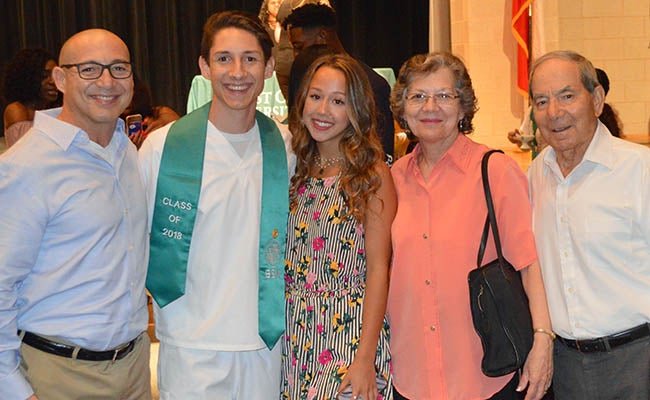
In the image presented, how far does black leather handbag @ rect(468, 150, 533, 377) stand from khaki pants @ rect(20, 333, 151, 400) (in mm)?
996

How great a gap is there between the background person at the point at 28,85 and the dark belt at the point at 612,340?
3526 millimetres

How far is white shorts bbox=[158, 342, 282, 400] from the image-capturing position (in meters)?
2.57

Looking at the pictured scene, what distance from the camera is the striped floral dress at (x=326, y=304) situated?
257 cm

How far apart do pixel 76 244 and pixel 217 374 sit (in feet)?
1.91

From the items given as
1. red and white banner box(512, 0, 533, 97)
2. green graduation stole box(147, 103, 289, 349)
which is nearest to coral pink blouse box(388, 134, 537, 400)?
green graduation stole box(147, 103, 289, 349)

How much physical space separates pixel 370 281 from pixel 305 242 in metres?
0.24

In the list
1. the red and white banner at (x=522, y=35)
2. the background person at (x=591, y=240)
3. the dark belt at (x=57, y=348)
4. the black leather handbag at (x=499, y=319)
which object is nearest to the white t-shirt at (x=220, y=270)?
the dark belt at (x=57, y=348)

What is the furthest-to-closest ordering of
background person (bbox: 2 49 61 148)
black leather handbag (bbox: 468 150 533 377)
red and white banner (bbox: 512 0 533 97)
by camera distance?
1. red and white banner (bbox: 512 0 533 97)
2. background person (bbox: 2 49 61 148)
3. black leather handbag (bbox: 468 150 533 377)

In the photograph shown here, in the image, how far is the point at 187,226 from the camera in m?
2.58

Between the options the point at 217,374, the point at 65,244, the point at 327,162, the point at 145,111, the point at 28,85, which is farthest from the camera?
the point at 145,111

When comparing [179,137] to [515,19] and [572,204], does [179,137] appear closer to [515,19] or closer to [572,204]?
[572,204]

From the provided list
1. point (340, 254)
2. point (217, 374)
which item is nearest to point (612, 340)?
point (340, 254)

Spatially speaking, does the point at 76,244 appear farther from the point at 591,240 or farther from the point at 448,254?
the point at 591,240

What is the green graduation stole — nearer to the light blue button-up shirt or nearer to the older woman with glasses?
the light blue button-up shirt
